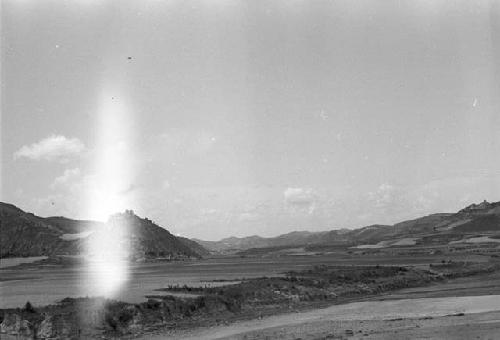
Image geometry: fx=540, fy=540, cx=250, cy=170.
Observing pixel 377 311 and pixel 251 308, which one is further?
pixel 251 308

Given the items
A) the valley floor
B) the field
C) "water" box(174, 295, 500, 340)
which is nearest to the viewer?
the valley floor

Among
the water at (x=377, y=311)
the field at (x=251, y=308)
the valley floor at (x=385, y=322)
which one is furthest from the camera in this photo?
the water at (x=377, y=311)

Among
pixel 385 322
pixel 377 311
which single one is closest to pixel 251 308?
pixel 377 311

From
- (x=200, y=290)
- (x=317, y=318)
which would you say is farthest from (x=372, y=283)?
(x=317, y=318)

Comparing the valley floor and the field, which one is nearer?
the valley floor

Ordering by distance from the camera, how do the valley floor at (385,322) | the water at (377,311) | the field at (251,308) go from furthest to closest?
the water at (377,311) < the field at (251,308) < the valley floor at (385,322)

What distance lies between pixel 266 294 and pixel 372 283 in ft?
65.1

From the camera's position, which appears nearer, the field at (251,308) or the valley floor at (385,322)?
the valley floor at (385,322)

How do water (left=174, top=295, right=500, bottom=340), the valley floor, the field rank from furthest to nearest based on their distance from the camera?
water (left=174, top=295, right=500, bottom=340) < the field < the valley floor

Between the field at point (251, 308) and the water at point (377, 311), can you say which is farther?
the water at point (377, 311)

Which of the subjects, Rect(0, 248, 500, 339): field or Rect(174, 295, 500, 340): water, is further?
Rect(174, 295, 500, 340): water

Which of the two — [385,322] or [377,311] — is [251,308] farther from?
[385,322]

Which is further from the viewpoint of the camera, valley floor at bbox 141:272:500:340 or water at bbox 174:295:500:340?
water at bbox 174:295:500:340

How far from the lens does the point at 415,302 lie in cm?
5206
